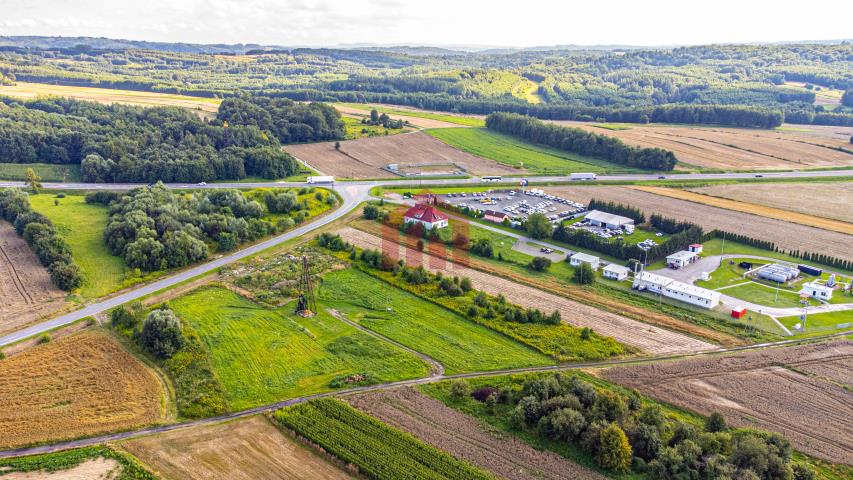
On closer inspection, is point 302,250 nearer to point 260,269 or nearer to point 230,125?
point 260,269

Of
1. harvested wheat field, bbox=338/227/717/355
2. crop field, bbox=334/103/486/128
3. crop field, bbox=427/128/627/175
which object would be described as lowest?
harvested wheat field, bbox=338/227/717/355

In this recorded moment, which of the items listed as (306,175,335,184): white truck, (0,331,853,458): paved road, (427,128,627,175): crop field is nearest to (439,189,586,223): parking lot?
(427,128,627,175): crop field

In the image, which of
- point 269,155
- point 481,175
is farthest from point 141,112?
point 481,175

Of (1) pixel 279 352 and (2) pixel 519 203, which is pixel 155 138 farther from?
(1) pixel 279 352

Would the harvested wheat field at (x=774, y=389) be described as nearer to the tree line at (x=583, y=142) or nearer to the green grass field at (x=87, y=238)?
the green grass field at (x=87, y=238)

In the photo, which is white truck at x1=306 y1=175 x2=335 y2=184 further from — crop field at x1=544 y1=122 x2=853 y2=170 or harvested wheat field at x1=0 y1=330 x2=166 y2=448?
crop field at x1=544 y1=122 x2=853 y2=170
